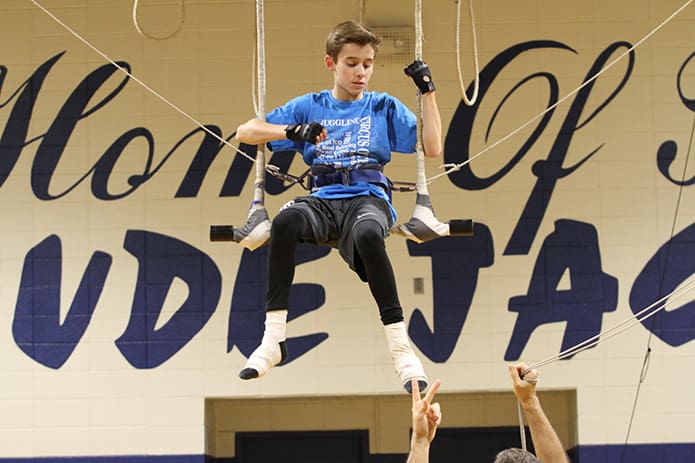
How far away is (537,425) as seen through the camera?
12.5ft

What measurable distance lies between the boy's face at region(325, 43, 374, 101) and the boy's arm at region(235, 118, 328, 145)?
0.21 m

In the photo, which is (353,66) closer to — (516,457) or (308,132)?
(308,132)

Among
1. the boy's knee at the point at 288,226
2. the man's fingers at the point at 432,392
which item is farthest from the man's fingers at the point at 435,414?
the boy's knee at the point at 288,226

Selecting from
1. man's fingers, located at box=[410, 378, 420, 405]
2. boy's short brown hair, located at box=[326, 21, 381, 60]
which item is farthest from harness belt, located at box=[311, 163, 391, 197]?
man's fingers, located at box=[410, 378, 420, 405]

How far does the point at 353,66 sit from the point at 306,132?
32 centimetres

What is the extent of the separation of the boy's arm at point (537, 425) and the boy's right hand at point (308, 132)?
113 centimetres

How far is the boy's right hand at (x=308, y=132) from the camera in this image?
4.42m

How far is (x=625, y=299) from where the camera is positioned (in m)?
7.15

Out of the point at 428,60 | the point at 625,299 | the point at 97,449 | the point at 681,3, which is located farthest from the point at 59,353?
the point at 681,3

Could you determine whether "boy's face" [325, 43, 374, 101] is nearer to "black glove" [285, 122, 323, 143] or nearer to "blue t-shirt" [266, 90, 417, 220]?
"blue t-shirt" [266, 90, 417, 220]

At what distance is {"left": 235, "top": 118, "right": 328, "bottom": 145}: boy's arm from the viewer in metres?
4.43

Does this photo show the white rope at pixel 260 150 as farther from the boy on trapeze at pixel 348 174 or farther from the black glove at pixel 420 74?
the black glove at pixel 420 74

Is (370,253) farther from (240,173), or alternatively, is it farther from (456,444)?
(456,444)

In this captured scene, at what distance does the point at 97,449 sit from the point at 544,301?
2.80m
